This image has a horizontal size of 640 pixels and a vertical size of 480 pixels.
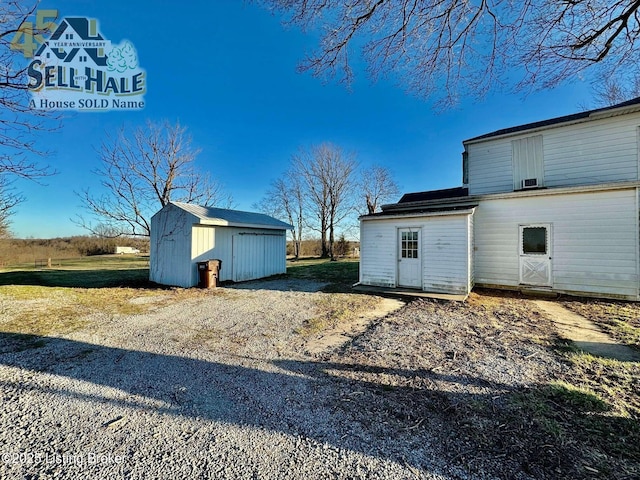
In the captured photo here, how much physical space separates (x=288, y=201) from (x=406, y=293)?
21005 millimetres

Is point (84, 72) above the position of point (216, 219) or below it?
above

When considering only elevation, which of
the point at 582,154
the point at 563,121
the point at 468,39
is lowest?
the point at 582,154

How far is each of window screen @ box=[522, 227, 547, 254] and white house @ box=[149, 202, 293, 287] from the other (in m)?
9.49

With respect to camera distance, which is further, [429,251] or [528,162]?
[528,162]

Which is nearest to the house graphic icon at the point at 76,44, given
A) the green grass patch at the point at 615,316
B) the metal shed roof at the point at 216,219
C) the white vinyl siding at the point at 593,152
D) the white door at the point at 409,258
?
the metal shed roof at the point at 216,219

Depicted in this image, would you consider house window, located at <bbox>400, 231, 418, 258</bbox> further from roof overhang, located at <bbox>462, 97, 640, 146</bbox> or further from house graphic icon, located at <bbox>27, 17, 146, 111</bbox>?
house graphic icon, located at <bbox>27, 17, 146, 111</bbox>

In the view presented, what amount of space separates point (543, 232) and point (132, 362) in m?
10.1

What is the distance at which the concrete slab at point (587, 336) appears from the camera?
3551 mm

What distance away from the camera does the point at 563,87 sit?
5488 mm

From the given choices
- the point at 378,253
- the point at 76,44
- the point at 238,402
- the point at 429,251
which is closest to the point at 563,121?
the point at 429,251

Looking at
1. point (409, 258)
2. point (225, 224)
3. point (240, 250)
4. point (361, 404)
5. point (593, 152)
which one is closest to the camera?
point (361, 404)

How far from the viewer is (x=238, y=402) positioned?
2525 millimetres

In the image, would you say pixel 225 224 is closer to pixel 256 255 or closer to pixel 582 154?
pixel 256 255

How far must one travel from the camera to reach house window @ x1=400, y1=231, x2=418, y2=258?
807cm
